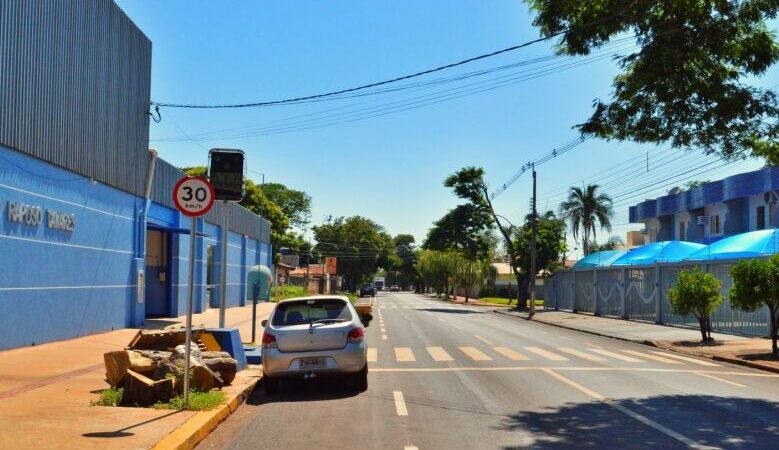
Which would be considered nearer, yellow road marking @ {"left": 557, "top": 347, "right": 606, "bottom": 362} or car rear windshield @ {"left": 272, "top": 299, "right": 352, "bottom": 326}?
car rear windshield @ {"left": 272, "top": 299, "right": 352, "bottom": 326}

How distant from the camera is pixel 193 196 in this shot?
9219 mm

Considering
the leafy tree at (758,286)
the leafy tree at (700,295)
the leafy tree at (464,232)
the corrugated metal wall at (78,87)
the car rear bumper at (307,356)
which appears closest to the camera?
the car rear bumper at (307,356)

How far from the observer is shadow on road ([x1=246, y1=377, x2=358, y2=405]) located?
1116cm

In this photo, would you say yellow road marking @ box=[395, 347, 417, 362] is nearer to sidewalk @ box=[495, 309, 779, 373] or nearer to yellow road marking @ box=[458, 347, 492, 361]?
yellow road marking @ box=[458, 347, 492, 361]

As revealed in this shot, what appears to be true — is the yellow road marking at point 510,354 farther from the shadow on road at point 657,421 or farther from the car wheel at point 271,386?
the car wheel at point 271,386

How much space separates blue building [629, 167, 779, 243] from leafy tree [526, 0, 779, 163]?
2917 cm

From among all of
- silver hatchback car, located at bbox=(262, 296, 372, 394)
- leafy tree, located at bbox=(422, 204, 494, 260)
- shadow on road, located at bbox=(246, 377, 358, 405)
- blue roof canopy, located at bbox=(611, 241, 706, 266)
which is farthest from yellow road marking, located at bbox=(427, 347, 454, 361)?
leafy tree, located at bbox=(422, 204, 494, 260)

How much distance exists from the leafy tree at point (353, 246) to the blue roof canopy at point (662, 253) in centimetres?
6050

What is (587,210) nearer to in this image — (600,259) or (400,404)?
(600,259)

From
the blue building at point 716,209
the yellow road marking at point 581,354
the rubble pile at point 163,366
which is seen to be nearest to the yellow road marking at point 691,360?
the yellow road marking at point 581,354

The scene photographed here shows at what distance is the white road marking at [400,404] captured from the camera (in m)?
9.75

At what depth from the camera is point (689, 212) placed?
50.6 meters

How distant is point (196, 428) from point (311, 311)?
4203mm

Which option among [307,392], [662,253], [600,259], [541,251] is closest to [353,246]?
[541,251]
